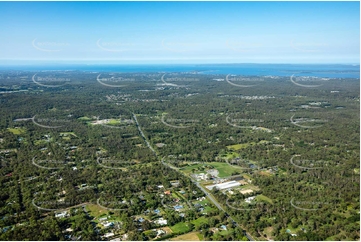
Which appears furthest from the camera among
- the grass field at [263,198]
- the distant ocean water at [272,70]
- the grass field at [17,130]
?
the distant ocean water at [272,70]

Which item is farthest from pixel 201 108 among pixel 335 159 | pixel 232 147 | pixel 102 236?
pixel 102 236

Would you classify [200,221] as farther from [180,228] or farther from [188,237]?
[188,237]

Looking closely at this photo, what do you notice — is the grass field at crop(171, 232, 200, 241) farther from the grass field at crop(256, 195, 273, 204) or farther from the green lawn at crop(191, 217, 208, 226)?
the grass field at crop(256, 195, 273, 204)

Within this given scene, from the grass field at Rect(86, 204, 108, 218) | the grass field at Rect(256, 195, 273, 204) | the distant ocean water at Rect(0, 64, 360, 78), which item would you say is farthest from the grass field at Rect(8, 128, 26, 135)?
the distant ocean water at Rect(0, 64, 360, 78)

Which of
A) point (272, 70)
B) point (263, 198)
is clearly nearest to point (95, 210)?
point (263, 198)

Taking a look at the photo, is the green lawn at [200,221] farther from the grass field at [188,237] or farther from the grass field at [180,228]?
the grass field at [188,237]

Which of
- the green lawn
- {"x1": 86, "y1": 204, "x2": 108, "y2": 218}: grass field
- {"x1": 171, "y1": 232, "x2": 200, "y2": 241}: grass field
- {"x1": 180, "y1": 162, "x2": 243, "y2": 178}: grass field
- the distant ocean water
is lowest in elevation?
{"x1": 171, "y1": 232, "x2": 200, "y2": 241}: grass field

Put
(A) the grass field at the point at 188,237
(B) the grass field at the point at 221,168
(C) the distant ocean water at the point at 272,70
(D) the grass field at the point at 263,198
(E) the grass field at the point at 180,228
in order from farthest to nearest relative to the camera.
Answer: (C) the distant ocean water at the point at 272,70 < (B) the grass field at the point at 221,168 < (D) the grass field at the point at 263,198 < (E) the grass field at the point at 180,228 < (A) the grass field at the point at 188,237

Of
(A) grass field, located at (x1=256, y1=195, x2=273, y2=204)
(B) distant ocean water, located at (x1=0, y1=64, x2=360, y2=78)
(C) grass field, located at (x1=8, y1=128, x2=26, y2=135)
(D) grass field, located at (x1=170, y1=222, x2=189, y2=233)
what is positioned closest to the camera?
→ (D) grass field, located at (x1=170, y1=222, x2=189, y2=233)

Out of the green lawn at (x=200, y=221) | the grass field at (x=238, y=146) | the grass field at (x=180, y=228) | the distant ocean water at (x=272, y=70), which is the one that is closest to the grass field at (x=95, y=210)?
the grass field at (x=180, y=228)
